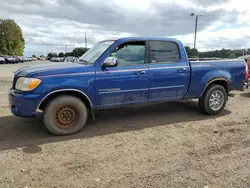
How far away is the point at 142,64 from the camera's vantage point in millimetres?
5465

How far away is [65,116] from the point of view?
4.90 m

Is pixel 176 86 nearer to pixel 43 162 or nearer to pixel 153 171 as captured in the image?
pixel 153 171

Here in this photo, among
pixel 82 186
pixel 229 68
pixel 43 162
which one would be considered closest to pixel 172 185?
pixel 82 186

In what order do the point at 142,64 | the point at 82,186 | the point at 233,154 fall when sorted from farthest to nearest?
the point at 142,64 → the point at 233,154 → the point at 82,186

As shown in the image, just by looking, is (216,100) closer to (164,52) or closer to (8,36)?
(164,52)

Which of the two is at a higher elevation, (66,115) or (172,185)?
(66,115)

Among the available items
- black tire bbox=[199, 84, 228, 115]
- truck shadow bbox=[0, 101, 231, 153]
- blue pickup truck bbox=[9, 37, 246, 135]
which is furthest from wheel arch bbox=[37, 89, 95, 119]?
black tire bbox=[199, 84, 228, 115]

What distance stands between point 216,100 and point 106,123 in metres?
2.93

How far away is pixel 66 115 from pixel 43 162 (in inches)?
50.6

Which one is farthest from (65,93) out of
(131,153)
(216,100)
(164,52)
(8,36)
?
(8,36)

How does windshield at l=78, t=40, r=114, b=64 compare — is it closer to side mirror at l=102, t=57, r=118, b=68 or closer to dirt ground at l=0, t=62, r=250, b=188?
side mirror at l=102, t=57, r=118, b=68

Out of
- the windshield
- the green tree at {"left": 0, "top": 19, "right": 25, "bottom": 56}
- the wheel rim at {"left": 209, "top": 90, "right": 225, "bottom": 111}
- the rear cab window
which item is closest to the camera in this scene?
the windshield

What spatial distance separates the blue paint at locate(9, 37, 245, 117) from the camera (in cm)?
462

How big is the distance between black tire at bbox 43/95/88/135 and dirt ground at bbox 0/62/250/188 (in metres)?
0.19
